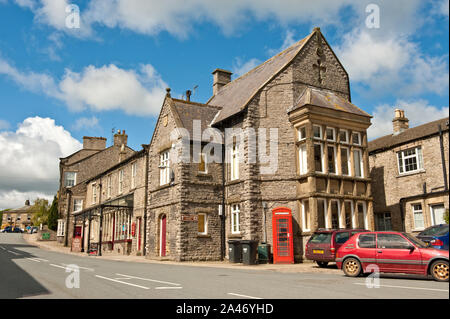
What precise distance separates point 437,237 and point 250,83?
15.5 m

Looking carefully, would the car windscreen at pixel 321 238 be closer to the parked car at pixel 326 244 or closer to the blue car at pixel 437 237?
the parked car at pixel 326 244

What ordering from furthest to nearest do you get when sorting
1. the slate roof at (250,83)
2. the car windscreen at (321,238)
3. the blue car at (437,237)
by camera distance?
the slate roof at (250,83)
the car windscreen at (321,238)
the blue car at (437,237)

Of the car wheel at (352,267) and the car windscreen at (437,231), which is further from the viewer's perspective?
the car windscreen at (437,231)

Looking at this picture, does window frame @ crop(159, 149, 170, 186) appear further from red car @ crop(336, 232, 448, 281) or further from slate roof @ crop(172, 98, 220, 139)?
red car @ crop(336, 232, 448, 281)

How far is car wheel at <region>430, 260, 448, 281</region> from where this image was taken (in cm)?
1113

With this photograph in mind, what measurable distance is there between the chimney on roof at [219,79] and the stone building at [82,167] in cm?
1675

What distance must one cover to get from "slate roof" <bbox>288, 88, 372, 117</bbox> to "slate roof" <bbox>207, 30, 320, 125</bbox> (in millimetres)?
2164

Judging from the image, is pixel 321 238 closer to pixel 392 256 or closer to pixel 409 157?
pixel 392 256

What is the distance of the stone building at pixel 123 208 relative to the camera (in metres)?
29.3

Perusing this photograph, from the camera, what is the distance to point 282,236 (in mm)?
20219

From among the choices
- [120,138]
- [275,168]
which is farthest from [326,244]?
[120,138]

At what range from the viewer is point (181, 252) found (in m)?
21.8

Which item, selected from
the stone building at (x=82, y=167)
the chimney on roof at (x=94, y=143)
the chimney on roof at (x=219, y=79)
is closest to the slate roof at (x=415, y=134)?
Result: the chimney on roof at (x=219, y=79)
